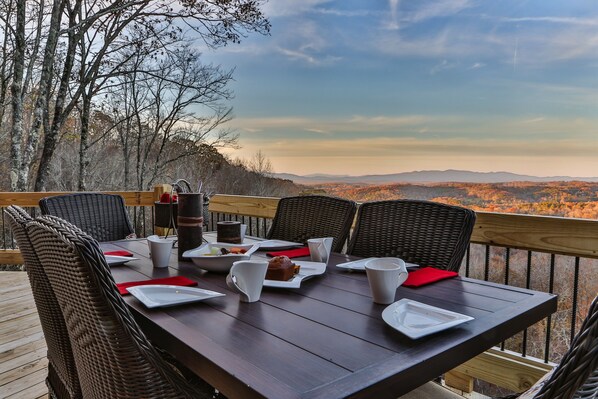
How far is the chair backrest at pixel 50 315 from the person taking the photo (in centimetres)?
134

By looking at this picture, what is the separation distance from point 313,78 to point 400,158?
2.03m

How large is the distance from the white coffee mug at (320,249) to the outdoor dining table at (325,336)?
0.87 feet

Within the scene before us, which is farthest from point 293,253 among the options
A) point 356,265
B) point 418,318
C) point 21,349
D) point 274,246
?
point 21,349

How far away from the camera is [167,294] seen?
130cm

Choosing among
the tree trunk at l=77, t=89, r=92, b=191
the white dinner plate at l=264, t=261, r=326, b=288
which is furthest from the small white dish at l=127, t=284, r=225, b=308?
the tree trunk at l=77, t=89, r=92, b=191

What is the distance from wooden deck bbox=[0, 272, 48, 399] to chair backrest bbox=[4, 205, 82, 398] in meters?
0.92

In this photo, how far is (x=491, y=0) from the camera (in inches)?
200

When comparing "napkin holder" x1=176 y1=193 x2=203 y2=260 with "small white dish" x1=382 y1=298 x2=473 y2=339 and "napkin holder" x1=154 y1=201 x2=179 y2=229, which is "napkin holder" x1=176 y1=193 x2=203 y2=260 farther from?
"small white dish" x1=382 y1=298 x2=473 y2=339

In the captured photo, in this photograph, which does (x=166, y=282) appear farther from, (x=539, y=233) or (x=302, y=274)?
(x=539, y=233)

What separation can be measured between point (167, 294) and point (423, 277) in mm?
892

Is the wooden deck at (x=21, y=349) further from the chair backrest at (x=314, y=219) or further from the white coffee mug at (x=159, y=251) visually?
the chair backrest at (x=314, y=219)

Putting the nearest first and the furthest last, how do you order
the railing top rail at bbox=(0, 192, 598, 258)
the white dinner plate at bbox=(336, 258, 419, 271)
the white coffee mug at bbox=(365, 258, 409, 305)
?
the white coffee mug at bbox=(365, 258, 409, 305) → the white dinner plate at bbox=(336, 258, 419, 271) → the railing top rail at bbox=(0, 192, 598, 258)

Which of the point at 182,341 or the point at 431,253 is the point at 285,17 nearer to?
the point at 431,253

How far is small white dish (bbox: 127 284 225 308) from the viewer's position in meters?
1.21
